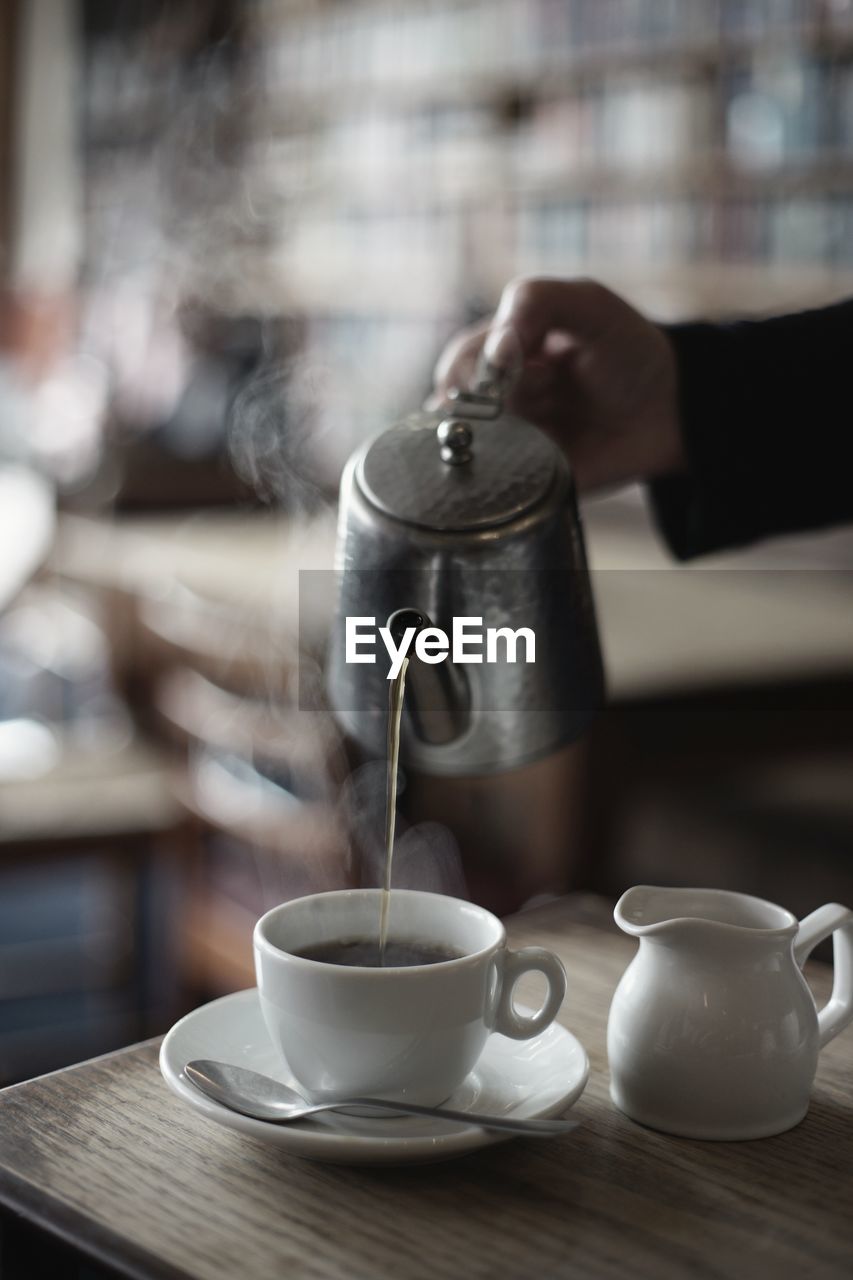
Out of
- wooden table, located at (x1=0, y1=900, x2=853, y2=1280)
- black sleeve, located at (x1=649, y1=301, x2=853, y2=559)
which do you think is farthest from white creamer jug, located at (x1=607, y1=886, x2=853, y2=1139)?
black sleeve, located at (x1=649, y1=301, x2=853, y2=559)

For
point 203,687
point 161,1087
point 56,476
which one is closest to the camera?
point 161,1087

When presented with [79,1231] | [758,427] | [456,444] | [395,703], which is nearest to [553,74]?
[758,427]

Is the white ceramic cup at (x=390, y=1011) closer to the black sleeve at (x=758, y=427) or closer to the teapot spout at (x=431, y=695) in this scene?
the teapot spout at (x=431, y=695)

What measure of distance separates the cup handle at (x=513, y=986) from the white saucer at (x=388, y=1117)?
3 centimetres

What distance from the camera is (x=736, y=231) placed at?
11.5 ft

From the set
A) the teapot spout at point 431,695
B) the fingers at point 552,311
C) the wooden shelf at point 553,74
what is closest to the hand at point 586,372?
the fingers at point 552,311

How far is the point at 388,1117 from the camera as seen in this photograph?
607 millimetres

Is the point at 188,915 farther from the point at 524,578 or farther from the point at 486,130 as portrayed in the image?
the point at 486,130

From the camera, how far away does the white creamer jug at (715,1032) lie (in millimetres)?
615

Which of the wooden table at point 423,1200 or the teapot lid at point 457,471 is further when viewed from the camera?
the teapot lid at point 457,471

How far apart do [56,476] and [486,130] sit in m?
1.63

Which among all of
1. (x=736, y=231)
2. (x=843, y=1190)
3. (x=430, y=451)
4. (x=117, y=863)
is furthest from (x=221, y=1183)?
(x=736, y=231)

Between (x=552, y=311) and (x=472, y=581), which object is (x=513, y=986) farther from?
(x=552, y=311)

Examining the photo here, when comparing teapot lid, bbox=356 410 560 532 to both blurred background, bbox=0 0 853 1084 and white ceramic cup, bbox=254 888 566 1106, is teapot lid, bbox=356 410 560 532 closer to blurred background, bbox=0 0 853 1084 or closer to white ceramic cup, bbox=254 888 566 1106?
white ceramic cup, bbox=254 888 566 1106
